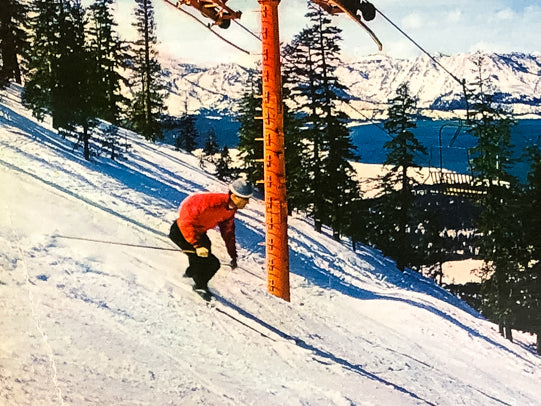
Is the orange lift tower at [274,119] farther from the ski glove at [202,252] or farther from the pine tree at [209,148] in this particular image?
the pine tree at [209,148]

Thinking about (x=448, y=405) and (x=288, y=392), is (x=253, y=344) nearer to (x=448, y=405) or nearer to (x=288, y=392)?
(x=288, y=392)

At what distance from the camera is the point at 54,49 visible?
11797 millimetres

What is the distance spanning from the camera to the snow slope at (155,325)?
4582mm

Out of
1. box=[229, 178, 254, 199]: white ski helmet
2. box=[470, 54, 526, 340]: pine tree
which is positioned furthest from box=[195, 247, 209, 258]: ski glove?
box=[470, 54, 526, 340]: pine tree

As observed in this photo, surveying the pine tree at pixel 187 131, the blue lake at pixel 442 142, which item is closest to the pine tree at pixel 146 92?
the pine tree at pixel 187 131

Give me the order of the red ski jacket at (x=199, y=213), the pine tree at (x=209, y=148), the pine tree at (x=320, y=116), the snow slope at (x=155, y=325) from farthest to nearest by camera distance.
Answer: the pine tree at (x=209, y=148), the pine tree at (x=320, y=116), the red ski jacket at (x=199, y=213), the snow slope at (x=155, y=325)


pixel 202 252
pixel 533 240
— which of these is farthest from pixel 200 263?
pixel 533 240

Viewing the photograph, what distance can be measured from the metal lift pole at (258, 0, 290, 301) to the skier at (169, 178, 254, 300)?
1.85 m

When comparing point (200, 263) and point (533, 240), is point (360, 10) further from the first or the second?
point (533, 240)

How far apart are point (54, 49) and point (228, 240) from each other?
292 inches

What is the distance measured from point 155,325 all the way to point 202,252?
123 cm

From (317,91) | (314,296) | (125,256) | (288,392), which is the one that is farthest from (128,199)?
(317,91)

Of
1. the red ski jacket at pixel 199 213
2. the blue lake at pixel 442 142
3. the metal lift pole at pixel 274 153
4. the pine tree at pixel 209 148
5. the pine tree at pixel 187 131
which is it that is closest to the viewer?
the red ski jacket at pixel 199 213

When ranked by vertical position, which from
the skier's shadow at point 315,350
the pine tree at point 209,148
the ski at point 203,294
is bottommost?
the skier's shadow at point 315,350
